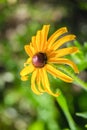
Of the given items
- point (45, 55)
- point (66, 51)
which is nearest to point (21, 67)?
point (45, 55)

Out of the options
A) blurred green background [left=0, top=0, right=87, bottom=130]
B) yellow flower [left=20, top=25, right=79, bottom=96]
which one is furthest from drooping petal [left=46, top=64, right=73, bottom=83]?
blurred green background [left=0, top=0, right=87, bottom=130]

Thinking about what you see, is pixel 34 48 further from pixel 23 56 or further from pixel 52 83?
pixel 23 56

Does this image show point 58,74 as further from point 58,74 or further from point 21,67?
point 21,67

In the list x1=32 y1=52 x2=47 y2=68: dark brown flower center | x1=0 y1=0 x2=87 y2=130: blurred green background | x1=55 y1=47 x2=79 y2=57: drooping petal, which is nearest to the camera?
x1=55 y1=47 x2=79 y2=57: drooping petal

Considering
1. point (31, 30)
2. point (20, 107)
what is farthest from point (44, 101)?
point (31, 30)

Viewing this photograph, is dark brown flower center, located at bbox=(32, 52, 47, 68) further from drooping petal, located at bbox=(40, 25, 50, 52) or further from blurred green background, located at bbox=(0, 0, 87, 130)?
blurred green background, located at bbox=(0, 0, 87, 130)
